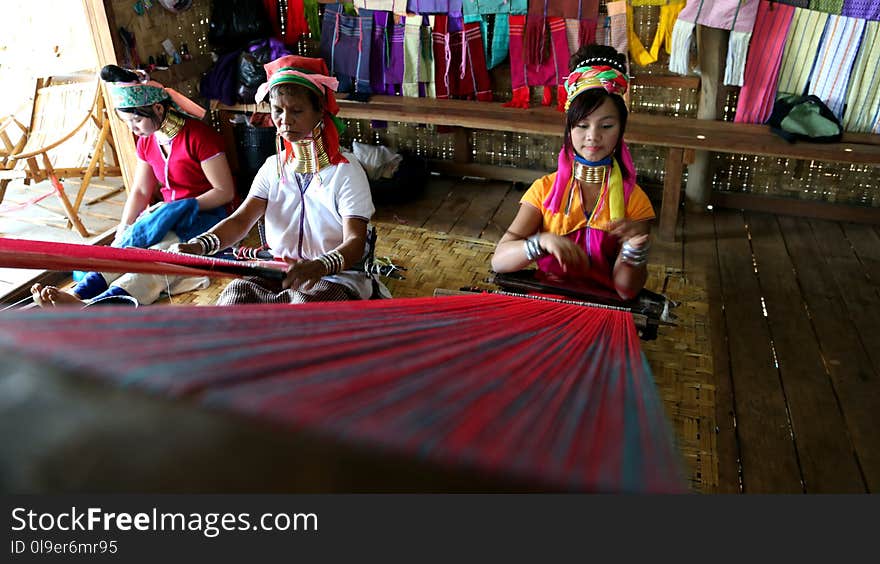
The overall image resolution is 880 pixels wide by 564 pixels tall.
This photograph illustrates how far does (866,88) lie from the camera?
3.02 meters

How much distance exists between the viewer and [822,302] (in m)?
2.65

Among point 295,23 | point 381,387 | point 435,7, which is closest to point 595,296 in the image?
point 381,387

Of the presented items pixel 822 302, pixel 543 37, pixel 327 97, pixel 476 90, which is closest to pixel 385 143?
pixel 476 90

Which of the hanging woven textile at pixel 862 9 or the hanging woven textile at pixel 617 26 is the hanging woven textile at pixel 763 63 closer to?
the hanging woven textile at pixel 862 9

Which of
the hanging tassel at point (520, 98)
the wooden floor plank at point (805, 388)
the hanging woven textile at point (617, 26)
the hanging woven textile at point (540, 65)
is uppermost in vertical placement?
the hanging woven textile at point (617, 26)

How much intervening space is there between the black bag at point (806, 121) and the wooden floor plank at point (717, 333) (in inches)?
23.6

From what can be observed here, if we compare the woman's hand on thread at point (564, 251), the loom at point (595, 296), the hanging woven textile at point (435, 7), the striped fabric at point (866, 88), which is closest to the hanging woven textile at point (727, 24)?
the striped fabric at point (866, 88)

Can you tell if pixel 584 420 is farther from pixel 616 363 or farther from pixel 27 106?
pixel 27 106

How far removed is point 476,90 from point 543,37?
19.5 inches

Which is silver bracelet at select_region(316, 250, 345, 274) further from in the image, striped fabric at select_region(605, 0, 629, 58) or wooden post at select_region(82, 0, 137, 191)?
striped fabric at select_region(605, 0, 629, 58)

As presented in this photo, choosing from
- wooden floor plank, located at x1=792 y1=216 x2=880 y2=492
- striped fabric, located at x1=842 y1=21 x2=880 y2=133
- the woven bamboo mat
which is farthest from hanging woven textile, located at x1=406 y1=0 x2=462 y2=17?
wooden floor plank, located at x1=792 y1=216 x2=880 y2=492

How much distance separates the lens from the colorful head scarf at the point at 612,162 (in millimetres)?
1724

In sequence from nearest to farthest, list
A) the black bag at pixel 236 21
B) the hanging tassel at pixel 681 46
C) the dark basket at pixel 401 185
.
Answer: the hanging tassel at pixel 681 46, the dark basket at pixel 401 185, the black bag at pixel 236 21

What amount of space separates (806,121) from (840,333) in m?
1.15
